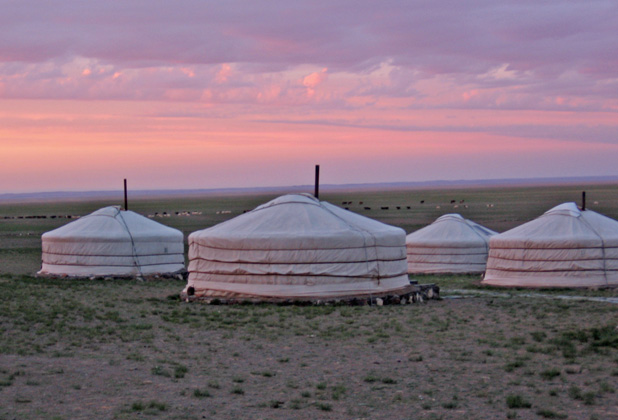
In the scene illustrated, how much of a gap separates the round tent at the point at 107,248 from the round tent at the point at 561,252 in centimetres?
806

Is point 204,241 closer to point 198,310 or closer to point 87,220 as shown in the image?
point 198,310

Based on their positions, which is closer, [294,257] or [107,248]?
[294,257]

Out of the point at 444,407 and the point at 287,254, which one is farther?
the point at 287,254

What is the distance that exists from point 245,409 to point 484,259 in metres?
16.1

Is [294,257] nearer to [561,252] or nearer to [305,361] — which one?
[305,361]

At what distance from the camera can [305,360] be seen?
8.54 metres

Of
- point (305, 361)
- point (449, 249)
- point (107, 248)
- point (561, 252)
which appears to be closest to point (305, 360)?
point (305, 361)

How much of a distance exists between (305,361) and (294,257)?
16.1 ft

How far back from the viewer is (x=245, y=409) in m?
6.31

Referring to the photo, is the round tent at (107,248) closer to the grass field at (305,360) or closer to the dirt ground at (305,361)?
the grass field at (305,360)

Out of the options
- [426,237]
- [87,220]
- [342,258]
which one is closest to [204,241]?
[342,258]

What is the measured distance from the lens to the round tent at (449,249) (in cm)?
2134

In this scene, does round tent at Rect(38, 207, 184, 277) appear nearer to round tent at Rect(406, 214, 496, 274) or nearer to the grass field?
the grass field

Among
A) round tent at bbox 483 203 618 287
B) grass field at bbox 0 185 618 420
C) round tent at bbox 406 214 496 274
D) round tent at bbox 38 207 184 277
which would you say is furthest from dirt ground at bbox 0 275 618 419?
round tent at bbox 406 214 496 274
